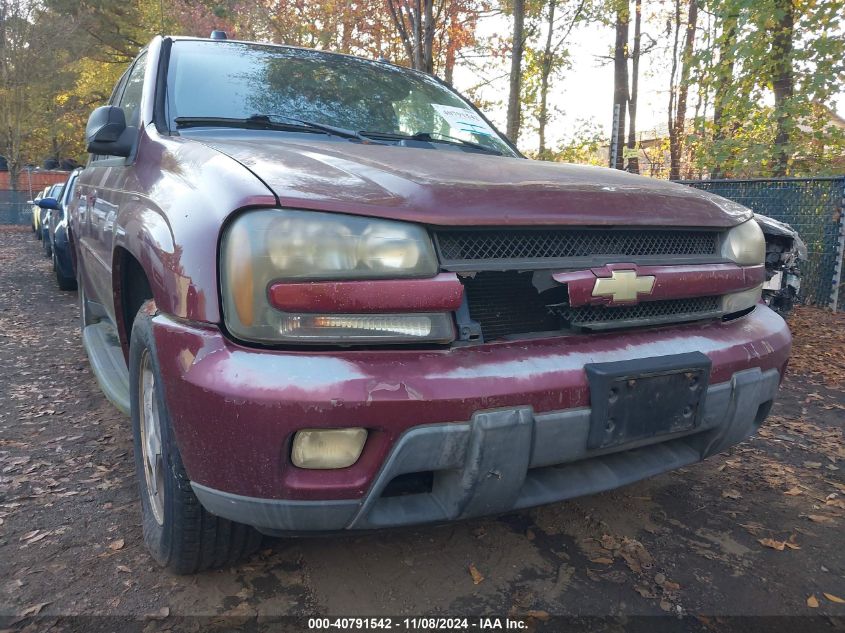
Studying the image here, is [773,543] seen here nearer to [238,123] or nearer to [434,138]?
[434,138]

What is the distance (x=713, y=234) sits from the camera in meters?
2.26

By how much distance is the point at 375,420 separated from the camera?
60.2 inches

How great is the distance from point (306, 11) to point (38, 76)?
13085 mm

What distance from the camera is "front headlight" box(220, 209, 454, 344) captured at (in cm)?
156

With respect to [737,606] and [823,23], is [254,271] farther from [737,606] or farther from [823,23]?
[823,23]

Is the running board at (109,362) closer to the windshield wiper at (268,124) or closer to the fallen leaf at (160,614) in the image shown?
the fallen leaf at (160,614)

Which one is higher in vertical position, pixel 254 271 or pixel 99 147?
pixel 99 147

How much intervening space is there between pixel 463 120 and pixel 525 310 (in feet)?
5.76

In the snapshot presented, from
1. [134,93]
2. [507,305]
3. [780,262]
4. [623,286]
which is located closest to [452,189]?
[507,305]

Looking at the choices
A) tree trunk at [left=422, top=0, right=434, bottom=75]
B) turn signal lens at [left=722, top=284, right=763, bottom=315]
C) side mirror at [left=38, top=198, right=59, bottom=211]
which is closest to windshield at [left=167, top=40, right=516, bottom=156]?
turn signal lens at [left=722, top=284, right=763, bottom=315]

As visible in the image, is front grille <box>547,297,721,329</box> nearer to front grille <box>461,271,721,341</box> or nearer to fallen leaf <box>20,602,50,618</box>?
front grille <box>461,271,721,341</box>

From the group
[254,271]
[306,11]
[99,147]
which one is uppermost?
[306,11]

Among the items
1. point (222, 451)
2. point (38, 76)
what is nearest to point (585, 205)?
point (222, 451)

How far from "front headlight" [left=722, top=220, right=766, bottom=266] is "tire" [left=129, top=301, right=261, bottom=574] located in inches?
72.5
